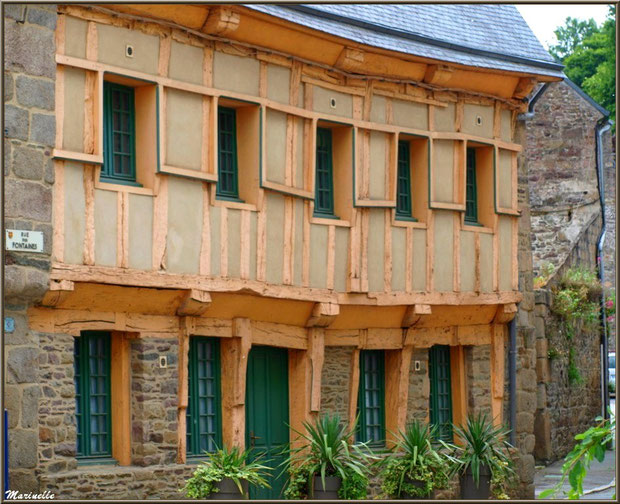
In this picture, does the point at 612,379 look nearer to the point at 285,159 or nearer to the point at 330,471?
the point at 285,159

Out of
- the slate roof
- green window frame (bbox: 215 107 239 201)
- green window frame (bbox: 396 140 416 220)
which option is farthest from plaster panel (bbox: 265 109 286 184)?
green window frame (bbox: 396 140 416 220)

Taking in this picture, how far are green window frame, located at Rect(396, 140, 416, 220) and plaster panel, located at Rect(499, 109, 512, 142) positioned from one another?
64.5 inches

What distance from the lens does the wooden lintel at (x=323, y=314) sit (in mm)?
16562

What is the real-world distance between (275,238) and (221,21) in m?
2.58

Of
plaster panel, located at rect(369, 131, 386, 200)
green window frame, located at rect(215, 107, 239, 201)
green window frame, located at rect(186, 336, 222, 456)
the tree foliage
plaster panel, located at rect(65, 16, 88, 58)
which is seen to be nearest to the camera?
plaster panel, located at rect(65, 16, 88, 58)

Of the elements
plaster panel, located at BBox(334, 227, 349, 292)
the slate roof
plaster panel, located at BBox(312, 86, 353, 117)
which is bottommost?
plaster panel, located at BBox(334, 227, 349, 292)

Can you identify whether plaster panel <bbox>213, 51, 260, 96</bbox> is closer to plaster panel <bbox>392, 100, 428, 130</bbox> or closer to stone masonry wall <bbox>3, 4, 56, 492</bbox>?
stone masonry wall <bbox>3, 4, 56, 492</bbox>

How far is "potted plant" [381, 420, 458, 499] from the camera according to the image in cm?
1550

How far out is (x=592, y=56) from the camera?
1747 inches

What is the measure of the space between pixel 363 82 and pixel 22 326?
596cm

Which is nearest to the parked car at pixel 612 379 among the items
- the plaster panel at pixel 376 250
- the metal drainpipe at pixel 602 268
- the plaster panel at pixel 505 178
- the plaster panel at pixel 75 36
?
the metal drainpipe at pixel 602 268

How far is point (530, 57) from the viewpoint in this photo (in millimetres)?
19016

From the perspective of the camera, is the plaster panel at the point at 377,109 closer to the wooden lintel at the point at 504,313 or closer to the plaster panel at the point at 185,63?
the plaster panel at the point at 185,63

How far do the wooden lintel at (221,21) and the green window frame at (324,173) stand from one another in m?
2.56
